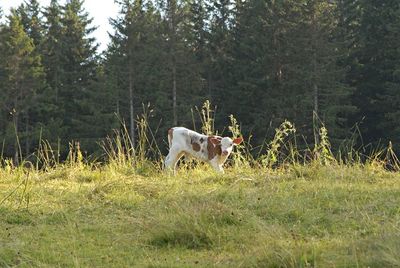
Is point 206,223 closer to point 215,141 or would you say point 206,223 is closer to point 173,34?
point 215,141

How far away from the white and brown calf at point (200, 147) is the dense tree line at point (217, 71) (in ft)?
69.4

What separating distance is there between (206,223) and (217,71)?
104 ft

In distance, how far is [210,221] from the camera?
3428 mm

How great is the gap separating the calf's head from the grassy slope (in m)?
1.11

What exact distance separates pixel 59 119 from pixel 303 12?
17147mm

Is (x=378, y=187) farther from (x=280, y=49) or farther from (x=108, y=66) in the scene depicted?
(x=108, y=66)

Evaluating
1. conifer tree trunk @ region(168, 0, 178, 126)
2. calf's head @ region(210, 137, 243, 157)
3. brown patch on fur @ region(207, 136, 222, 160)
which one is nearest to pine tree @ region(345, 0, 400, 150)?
conifer tree trunk @ region(168, 0, 178, 126)

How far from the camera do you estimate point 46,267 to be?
277 cm

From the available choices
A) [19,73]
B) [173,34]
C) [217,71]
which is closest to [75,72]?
[19,73]

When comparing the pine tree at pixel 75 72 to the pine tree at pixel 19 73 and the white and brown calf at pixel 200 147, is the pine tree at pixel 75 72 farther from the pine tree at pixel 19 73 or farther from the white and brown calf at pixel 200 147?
the white and brown calf at pixel 200 147

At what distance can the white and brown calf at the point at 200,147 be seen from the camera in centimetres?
668

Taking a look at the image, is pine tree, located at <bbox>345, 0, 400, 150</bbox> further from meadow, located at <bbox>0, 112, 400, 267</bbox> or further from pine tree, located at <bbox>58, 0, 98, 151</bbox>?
meadow, located at <bbox>0, 112, 400, 267</bbox>

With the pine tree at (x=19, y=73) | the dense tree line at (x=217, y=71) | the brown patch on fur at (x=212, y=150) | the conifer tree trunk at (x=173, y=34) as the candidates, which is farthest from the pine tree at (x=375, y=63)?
the brown patch on fur at (x=212, y=150)

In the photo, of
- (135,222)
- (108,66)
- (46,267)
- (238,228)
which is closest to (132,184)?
(135,222)
